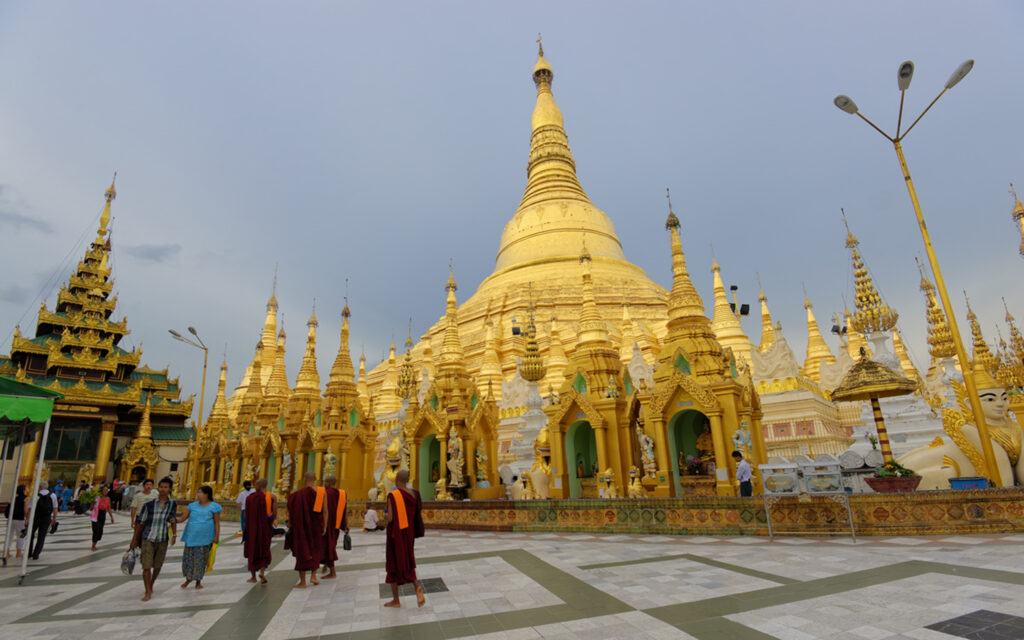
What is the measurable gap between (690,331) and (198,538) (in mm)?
11201

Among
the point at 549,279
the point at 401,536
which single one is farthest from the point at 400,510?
the point at 549,279

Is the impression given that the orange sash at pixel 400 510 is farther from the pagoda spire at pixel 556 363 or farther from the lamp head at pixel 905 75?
the pagoda spire at pixel 556 363

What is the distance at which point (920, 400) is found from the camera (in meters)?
18.4

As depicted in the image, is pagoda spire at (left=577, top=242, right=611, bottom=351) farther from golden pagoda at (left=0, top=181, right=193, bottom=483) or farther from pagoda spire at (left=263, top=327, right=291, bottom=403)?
golden pagoda at (left=0, top=181, right=193, bottom=483)

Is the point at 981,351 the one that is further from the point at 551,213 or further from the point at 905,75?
the point at 551,213

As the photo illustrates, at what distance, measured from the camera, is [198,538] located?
6621mm

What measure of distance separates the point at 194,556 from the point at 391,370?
86.0 ft

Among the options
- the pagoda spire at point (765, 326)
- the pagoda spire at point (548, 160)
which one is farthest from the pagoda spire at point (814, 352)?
the pagoda spire at point (548, 160)

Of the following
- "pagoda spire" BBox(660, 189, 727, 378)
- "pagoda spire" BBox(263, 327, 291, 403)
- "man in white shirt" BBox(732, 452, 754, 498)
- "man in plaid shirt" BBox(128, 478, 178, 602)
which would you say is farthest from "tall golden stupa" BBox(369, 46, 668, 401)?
"man in plaid shirt" BBox(128, 478, 178, 602)

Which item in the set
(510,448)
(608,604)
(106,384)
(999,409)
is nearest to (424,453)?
(510,448)

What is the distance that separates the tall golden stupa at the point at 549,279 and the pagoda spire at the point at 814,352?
7.20 m

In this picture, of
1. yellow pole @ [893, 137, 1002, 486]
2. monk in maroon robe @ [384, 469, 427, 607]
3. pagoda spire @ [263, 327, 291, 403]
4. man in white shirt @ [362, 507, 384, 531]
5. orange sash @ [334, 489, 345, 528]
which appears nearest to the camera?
monk in maroon robe @ [384, 469, 427, 607]

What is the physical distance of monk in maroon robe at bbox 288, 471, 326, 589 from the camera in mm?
6555

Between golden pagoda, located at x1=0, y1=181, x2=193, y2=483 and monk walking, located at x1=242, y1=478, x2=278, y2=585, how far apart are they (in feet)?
101
